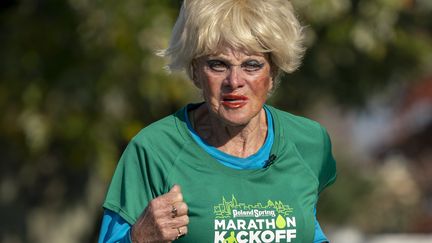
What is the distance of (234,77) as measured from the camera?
13.3 feet

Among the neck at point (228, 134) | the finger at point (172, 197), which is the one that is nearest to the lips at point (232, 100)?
the neck at point (228, 134)

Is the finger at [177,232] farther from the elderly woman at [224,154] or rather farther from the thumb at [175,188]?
the thumb at [175,188]

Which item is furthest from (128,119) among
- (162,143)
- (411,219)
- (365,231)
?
(411,219)

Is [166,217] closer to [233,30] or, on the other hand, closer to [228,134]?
[228,134]

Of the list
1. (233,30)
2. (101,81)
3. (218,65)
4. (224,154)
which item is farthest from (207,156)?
(101,81)

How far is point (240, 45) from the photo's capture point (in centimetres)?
403

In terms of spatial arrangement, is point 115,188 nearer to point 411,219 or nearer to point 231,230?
point 231,230

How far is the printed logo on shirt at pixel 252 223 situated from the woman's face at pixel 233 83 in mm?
303

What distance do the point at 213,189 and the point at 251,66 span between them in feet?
1.44

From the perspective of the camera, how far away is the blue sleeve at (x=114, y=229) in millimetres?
3914

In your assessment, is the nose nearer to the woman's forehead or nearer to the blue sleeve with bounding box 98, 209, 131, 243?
the woman's forehead

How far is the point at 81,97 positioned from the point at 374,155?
22.7 meters

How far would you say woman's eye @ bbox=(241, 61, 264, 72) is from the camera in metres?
4.08

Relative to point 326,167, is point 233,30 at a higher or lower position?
higher
